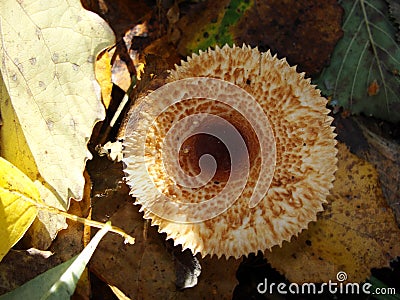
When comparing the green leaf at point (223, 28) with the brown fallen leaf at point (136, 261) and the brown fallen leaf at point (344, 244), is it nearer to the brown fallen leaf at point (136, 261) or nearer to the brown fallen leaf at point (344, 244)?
the brown fallen leaf at point (136, 261)

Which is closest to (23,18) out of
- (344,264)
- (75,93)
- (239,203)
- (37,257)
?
(75,93)

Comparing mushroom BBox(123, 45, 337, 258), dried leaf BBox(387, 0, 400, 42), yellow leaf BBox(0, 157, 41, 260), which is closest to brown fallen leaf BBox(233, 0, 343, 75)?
dried leaf BBox(387, 0, 400, 42)

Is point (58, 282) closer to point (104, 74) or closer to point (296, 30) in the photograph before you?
point (104, 74)

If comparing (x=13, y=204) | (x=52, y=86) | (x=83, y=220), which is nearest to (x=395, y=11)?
(x=52, y=86)

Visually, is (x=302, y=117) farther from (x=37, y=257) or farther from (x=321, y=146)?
(x=37, y=257)

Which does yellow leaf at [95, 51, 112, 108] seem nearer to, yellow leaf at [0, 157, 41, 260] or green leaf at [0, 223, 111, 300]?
yellow leaf at [0, 157, 41, 260]

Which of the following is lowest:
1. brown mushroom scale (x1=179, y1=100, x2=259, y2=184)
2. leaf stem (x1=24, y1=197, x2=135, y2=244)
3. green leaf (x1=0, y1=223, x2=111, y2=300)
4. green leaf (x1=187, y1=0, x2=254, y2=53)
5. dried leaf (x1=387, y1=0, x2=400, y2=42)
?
green leaf (x1=0, y1=223, x2=111, y2=300)
